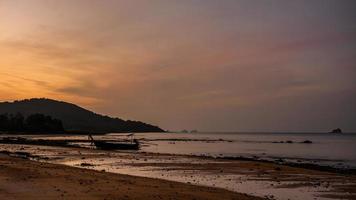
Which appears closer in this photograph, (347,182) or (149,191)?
(149,191)

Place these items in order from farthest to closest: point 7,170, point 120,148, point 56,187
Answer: point 120,148 < point 7,170 < point 56,187

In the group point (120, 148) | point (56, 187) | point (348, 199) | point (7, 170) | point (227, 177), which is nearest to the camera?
point (56, 187)

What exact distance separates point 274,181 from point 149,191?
11466 millimetres

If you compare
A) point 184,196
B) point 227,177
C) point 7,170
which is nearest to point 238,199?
point 184,196

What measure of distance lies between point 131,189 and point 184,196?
108 inches

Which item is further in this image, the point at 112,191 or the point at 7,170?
the point at 7,170

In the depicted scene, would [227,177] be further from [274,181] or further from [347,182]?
[347,182]

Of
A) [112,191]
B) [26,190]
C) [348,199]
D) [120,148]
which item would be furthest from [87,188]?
[120,148]

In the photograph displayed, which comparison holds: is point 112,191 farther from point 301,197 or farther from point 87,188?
point 301,197

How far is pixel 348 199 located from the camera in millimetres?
20906

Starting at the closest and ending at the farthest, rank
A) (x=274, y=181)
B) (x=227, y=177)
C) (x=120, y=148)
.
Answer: (x=274, y=181) → (x=227, y=177) → (x=120, y=148)

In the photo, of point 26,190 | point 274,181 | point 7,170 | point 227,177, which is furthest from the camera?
point 227,177

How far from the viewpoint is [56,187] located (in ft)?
61.6

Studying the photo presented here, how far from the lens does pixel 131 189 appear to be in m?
19.7
